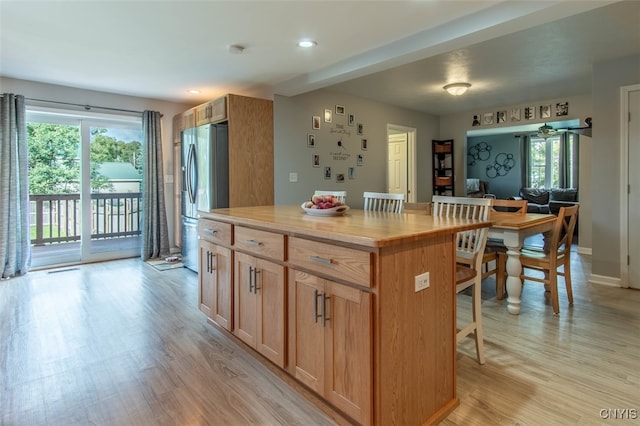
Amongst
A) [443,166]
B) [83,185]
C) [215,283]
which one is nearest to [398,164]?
[443,166]

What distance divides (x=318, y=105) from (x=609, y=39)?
3255 mm

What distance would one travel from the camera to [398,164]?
7074 millimetres

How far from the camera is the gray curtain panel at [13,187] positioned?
4254mm

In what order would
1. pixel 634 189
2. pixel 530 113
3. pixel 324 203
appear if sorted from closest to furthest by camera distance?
pixel 324 203 → pixel 634 189 → pixel 530 113

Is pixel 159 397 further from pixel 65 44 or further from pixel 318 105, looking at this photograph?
pixel 318 105

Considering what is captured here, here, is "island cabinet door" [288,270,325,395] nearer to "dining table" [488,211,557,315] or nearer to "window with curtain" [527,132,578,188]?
"dining table" [488,211,557,315]

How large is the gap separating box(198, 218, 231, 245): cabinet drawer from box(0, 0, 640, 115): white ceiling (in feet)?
5.14

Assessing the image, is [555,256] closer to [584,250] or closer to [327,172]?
[327,172]

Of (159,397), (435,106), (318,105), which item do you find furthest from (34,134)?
(435,106)

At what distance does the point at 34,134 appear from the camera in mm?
4789

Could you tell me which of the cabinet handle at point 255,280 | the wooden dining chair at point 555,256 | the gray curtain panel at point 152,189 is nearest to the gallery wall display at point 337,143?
the gray curtain panel at point 152,189

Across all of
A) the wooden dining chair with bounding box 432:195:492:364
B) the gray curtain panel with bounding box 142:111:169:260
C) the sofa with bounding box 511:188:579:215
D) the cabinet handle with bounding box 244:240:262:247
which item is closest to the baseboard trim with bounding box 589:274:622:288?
the wooden dining chair with bounding box 432:195:492:364

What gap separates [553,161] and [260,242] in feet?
33.0

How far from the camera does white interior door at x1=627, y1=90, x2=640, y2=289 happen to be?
3.81 metres
